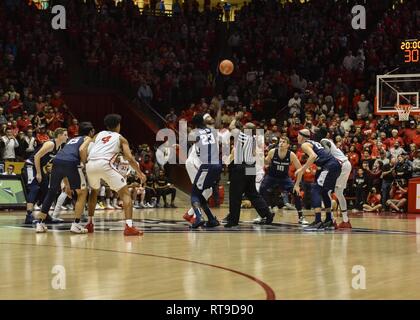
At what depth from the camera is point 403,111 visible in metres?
23.0

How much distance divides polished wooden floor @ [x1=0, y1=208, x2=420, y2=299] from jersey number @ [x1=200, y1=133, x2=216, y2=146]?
1.51 meters

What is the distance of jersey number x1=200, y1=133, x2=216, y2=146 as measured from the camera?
12.9 m

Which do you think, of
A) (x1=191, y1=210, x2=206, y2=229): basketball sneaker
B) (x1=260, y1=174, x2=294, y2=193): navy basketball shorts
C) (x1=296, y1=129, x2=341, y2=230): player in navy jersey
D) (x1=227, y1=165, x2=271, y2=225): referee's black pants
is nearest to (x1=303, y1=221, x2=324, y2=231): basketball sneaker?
(x1=296, y1=129, x2=341, y2=230): player in navy jersey

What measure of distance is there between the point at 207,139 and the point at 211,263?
4715mm

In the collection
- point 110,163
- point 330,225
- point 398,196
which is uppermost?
point 110,163

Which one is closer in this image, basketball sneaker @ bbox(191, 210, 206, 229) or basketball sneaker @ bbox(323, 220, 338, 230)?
basketball sneaker @ bbox(191, 210, 206, 229)

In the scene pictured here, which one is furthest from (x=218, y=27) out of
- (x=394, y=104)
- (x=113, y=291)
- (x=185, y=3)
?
(x=113, y=291)

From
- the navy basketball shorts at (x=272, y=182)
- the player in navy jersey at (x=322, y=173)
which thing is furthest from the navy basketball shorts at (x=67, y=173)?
the navy basketball shorts at (x=272, y=182)

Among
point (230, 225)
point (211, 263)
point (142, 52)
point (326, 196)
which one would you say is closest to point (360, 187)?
point (326, 196)

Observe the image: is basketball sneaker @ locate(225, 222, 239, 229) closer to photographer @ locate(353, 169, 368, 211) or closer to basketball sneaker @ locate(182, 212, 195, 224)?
basketball sneaker @ locate(182, 212, 195, 224)

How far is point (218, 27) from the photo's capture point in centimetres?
3253

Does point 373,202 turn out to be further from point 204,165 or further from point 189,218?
point 204,165

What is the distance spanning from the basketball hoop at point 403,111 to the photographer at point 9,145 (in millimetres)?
11449

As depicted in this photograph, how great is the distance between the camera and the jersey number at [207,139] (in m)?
12.9
